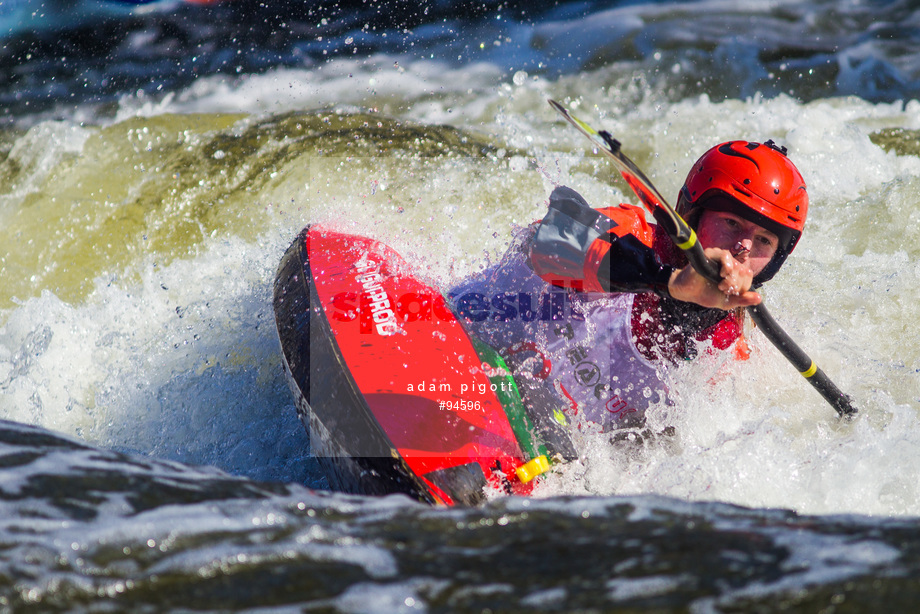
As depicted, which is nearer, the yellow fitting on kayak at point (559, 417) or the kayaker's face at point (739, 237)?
the kayaker's face at point (739, 237)

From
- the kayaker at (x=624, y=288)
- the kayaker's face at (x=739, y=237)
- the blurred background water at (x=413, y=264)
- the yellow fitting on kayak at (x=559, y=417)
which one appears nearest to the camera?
the blurred background water at (x=413, y=264)

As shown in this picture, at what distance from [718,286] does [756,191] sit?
1.71 feet

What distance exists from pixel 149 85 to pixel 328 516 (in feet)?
20.2

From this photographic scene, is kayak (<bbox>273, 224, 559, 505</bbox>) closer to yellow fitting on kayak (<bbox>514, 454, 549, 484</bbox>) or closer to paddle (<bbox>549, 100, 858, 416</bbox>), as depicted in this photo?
yellow fitting on kayak (<bbox>514, 454, 549, 484</bbox>)

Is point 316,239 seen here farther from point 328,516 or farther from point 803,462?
point 803,462

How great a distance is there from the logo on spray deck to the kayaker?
1.15 ft

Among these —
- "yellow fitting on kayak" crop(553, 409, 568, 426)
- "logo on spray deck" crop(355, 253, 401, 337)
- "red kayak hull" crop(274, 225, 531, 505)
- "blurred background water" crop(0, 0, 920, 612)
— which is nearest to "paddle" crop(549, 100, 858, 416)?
"blurred background water" crop(0, 0, 920, 612)

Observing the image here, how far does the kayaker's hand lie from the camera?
7.47 feet

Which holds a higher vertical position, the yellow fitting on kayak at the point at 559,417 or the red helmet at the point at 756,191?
the red helmet at the point at 756,191

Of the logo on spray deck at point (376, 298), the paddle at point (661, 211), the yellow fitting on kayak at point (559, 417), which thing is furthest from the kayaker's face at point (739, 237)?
the logo on spray deck at point (376, 298)

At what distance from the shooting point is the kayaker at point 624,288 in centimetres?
248

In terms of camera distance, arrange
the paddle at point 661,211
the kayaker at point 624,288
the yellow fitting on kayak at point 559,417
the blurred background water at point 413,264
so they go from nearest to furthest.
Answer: the blurred background water at point 413,264 < the paddle at point 661,211 < the kayaker at point 624,288 < the yellow fitting on kayak at point 559,417

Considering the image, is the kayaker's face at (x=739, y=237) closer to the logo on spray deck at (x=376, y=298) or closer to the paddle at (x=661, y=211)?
the paddle at (x=661, y=211)

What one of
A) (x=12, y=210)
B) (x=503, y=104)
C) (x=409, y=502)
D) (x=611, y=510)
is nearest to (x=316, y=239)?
(x=409, y=502)
